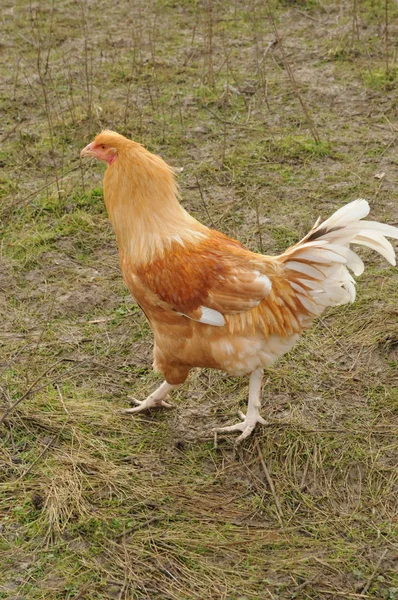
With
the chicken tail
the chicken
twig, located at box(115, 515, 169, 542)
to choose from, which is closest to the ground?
twig, located at box(115, 515, 169, 542)

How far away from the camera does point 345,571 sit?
356 centimetres

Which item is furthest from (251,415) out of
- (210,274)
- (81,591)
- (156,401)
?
(81,591)

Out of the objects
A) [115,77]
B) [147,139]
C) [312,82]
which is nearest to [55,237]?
[147,139]

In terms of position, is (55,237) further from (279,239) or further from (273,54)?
(273,54)

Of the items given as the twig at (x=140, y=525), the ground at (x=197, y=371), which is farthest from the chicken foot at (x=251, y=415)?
the twig at (x=140, y=525)

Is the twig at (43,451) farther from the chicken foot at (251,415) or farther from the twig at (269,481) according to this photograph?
the twig at (269,481)

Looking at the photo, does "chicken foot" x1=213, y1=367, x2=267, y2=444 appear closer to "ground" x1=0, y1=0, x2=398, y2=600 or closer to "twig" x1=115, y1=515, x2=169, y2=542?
"ground" x1=0, y1=0, x2=398, y2=600

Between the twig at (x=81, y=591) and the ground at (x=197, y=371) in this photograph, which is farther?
the ground at (x=197, y=371)

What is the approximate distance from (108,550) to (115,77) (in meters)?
6.45

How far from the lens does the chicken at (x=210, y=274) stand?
13.0 ft

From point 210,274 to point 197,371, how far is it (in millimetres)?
1185

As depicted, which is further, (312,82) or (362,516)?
(312,82)

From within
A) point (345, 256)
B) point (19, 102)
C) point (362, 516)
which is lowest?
point (362, 516)

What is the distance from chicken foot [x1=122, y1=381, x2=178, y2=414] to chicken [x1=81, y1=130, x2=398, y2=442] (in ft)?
1.03
